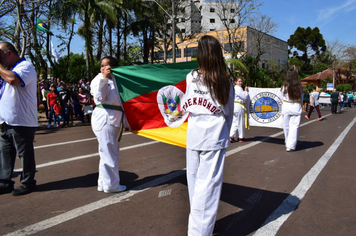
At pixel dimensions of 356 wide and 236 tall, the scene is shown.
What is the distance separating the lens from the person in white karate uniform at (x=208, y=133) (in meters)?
3.02

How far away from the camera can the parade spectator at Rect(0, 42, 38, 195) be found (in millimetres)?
4301

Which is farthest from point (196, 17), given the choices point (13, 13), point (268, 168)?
point (268, 168)

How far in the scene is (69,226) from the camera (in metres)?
3.44

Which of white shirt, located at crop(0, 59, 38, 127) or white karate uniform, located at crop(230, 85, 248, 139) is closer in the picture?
white shirt, located at crop(0, 59, 38, 127)

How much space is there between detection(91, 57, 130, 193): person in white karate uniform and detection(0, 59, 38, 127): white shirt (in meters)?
0.95

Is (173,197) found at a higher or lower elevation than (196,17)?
lower

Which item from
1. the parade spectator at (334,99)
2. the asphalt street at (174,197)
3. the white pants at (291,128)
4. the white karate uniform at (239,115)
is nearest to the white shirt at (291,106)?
the white pants at (291,128)

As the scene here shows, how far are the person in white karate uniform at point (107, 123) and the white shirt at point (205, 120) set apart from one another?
62.5 inches

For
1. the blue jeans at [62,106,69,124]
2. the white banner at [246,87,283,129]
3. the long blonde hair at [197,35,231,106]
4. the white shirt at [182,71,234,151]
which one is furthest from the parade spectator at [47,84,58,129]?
the long blonde hair at [197,35,231,106]

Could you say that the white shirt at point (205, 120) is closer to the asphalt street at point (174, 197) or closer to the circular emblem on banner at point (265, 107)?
the asphalt street at point (174, 197)

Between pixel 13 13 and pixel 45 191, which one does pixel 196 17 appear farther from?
pixel 45 191

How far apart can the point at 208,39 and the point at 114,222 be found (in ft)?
7.71

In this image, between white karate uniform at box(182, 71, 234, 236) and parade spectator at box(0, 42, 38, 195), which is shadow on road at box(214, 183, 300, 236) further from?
parade spectator at box(0, 42, 38, 195)

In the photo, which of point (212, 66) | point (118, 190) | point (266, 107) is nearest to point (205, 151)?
point (212, 66)
